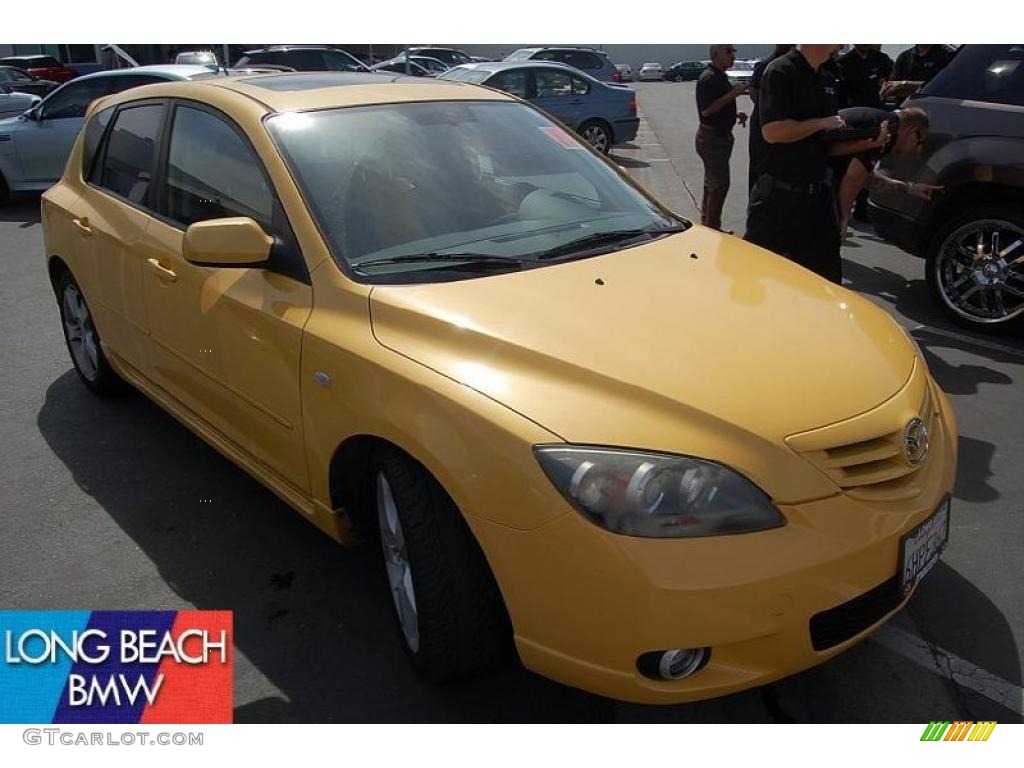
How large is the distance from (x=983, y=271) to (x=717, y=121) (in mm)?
2874

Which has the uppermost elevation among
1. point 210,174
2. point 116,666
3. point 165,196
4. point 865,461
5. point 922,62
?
point 922,62

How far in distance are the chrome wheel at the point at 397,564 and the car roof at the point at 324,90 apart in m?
1.45

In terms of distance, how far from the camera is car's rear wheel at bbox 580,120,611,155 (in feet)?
45.0

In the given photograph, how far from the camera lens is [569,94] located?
13430mm

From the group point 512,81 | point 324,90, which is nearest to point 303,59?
point 512,81

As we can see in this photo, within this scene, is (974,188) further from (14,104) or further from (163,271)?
(14,104)

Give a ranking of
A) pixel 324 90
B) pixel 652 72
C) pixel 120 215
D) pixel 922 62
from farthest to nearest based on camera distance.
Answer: pixel 652 72, pixel 922 62, pixel 120 215, pixel 324 90

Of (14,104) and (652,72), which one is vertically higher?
(14,104)

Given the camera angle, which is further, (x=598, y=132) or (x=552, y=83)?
(x=598, y=132)

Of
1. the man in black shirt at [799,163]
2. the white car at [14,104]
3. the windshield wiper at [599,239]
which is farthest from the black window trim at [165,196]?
the white car at [14,104]

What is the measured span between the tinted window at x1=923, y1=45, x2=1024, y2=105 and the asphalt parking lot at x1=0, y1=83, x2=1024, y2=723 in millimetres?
1590

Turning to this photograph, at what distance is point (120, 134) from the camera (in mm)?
4051

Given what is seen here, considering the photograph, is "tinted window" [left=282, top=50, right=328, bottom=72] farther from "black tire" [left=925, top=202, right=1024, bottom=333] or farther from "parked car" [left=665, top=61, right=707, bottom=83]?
"parked car" [left=665, top=61, right=707, bottom=83]
